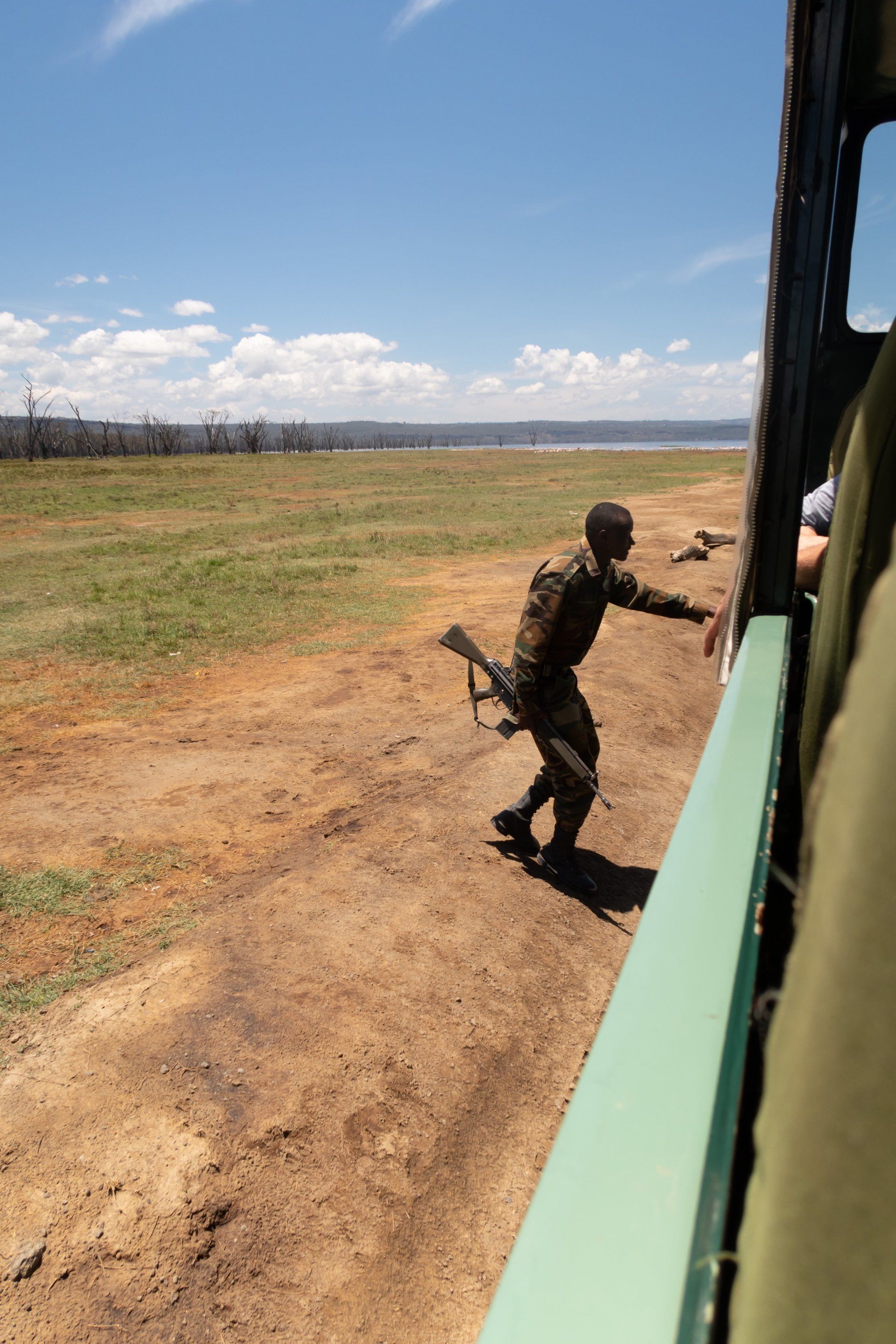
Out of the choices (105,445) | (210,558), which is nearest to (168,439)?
(105,445)

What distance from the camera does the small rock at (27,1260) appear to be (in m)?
2.11

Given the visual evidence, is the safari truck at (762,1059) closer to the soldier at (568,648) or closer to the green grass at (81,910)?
the soldier at (568,648)

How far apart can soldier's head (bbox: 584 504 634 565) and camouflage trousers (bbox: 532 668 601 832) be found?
0.61m

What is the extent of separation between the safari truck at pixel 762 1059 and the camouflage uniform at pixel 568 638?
2.24 meters

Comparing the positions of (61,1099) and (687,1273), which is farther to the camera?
(61,1099)

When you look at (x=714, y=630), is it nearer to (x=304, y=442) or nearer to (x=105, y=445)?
(x=105, y=445)

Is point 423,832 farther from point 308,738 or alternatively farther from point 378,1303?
point 378,1303

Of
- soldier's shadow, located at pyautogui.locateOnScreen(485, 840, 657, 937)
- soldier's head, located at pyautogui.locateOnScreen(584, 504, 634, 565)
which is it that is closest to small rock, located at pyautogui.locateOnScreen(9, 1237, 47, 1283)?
soldier's shadow, located at pyautogui.locateOnScreen(485, 840, 657, 937)

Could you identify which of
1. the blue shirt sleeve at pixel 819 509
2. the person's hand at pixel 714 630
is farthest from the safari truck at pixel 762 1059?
the person's hand at pixel 714 630

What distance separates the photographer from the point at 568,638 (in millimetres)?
3732

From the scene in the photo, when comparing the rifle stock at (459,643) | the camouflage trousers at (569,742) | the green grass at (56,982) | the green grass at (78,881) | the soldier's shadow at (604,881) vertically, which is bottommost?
the soldier's shadow at (604,881)

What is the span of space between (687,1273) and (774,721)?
2.90 ft

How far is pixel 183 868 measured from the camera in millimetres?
4102

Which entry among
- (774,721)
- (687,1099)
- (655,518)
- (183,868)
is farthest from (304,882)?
(655,518)
